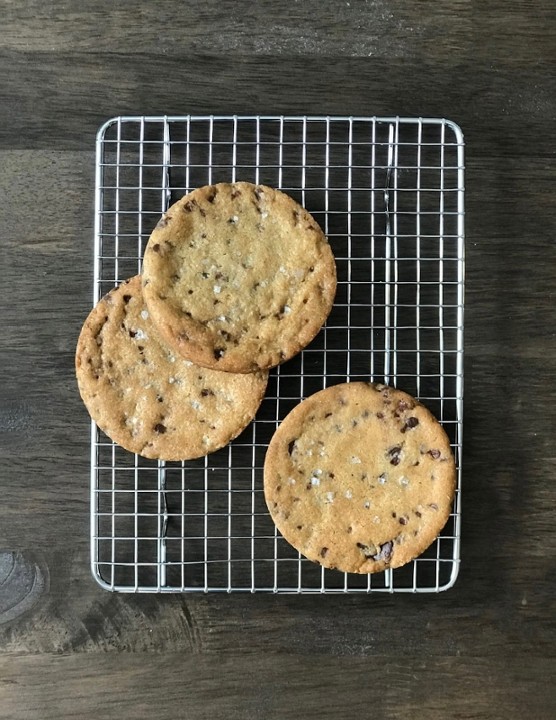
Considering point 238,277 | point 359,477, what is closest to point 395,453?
point 359,477

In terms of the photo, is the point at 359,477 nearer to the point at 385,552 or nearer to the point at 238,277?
the point at 385,552

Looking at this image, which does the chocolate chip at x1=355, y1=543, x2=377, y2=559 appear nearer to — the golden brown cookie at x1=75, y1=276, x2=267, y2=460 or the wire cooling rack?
the wire cooling rack

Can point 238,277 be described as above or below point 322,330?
above

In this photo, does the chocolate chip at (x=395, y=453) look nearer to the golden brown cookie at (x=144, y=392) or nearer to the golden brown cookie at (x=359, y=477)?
the golden brown cookie at (x=359, y=477)

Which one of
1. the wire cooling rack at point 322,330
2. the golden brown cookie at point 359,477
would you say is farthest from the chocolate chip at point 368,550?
the wire cooling rack at point 322,330

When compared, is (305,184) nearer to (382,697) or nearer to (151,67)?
(151,67)
